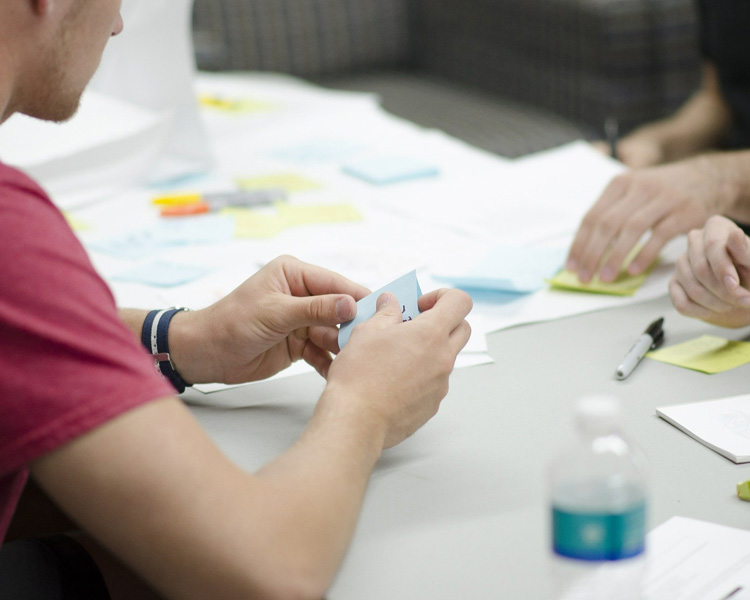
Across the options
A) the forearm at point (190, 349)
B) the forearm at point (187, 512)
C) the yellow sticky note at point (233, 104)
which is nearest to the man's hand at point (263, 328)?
the forearm at point (190, 349)

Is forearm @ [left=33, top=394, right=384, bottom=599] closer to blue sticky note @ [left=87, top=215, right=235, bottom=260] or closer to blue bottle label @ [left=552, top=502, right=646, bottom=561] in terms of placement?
Result: blue bottle label @ [left=552, top=502, right=646, bottom=561]

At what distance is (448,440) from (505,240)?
59cm

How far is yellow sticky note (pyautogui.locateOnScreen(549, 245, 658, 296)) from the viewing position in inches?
48.0

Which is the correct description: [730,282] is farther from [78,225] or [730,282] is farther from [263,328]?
[78,225]

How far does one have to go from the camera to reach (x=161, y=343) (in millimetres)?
1008

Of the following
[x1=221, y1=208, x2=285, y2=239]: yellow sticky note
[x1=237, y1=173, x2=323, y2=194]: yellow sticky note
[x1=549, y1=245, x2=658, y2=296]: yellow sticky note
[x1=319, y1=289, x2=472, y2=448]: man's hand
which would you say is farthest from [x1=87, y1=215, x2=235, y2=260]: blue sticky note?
[x1=319, y1=289, x2=472, y2=448]: man's hand

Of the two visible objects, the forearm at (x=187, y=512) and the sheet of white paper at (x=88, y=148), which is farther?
the sheet of white paper at (x=88, y=148)

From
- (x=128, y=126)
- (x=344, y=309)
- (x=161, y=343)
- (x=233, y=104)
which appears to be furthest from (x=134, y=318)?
(x=233, y=104)

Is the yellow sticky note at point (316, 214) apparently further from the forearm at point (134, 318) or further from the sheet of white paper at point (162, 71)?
the forearm at point (134, 318)

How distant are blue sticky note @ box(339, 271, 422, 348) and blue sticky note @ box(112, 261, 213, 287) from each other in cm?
47

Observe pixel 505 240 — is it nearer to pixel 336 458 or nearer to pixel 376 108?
pixel 336 458

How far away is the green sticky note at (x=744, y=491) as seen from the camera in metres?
0.75

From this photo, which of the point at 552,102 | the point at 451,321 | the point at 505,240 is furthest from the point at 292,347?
the point at 552,102

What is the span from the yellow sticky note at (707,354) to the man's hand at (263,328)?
0.36 metres
